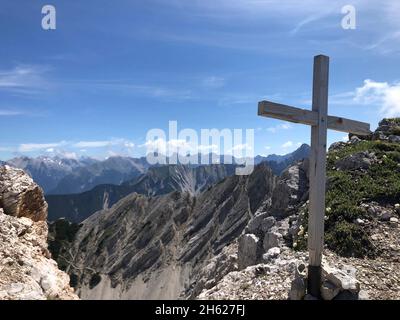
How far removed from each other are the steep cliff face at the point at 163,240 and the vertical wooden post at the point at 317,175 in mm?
95439

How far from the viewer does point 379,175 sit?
1967cm

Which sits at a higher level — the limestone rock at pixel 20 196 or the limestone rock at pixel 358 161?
the limestone rock at pixel 358 161

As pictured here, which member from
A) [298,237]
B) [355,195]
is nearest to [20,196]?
[298,237]

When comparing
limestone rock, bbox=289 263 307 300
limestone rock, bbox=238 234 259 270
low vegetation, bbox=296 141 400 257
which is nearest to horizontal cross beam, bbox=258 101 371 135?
limestone rock, bbox=289 263 307 300

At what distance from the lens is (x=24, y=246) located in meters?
11.3

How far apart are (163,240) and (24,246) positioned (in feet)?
389

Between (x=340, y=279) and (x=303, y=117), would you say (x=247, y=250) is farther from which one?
(x=303, y=117)

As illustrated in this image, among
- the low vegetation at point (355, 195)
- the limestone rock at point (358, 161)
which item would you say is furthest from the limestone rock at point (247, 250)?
the limestone rock at point (358, 161)

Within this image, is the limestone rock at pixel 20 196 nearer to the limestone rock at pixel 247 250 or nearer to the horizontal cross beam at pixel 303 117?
the horizontal cross beam at pixel 303 117

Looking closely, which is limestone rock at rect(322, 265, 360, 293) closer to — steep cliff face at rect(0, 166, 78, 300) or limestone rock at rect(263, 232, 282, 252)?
steep cliff face at rect(0, 166, 78, 300)

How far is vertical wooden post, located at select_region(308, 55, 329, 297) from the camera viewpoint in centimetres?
1007

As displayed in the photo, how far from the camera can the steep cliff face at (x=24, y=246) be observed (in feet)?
31.1
